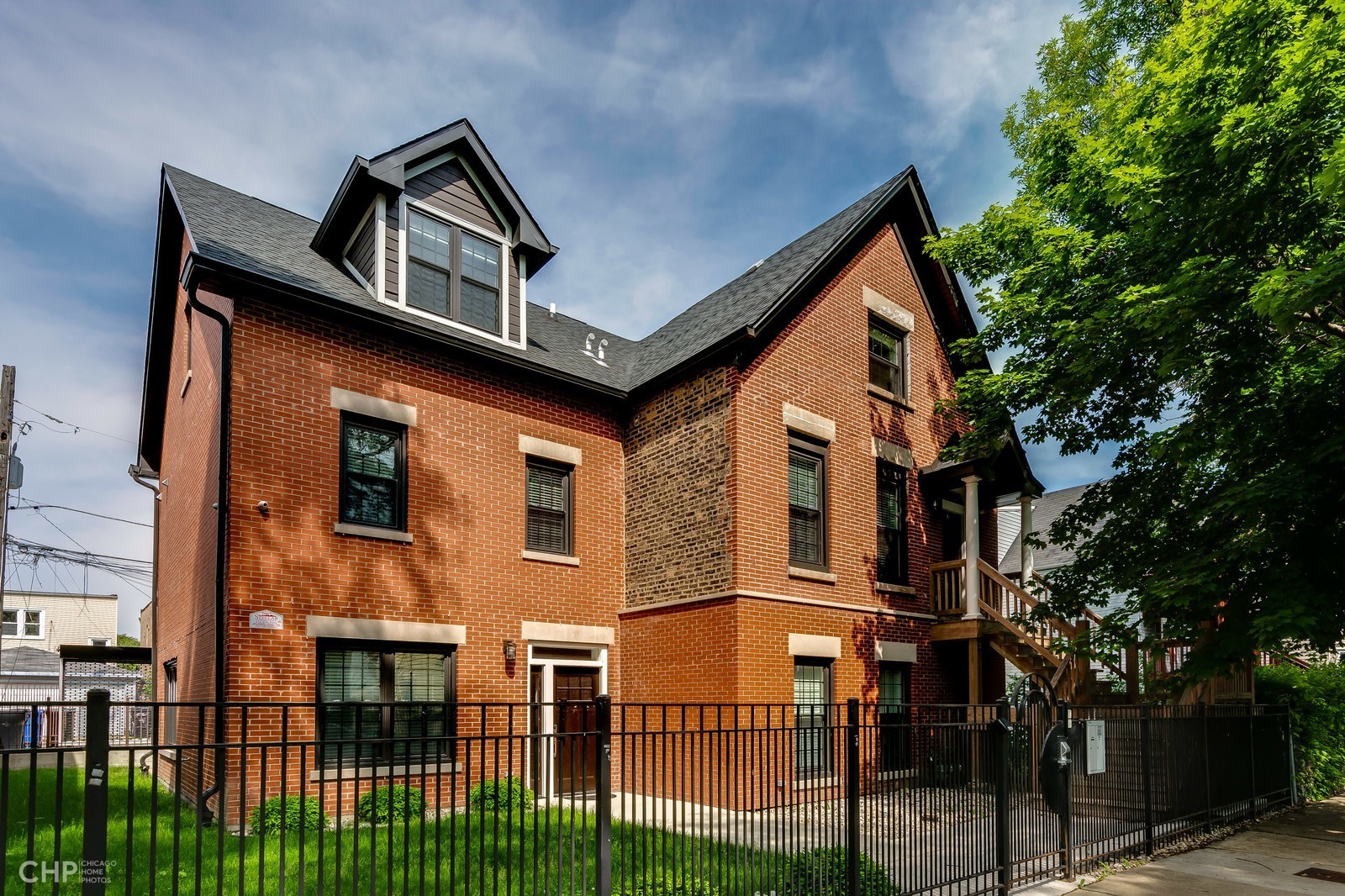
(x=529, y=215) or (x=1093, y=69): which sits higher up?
(x=1093, y=69)

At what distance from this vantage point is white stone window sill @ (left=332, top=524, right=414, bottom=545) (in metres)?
12.0

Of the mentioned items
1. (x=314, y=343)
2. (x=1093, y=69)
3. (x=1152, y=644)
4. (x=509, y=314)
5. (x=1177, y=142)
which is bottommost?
(x=1152, y=644)

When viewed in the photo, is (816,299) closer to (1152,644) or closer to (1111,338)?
(1111,338)

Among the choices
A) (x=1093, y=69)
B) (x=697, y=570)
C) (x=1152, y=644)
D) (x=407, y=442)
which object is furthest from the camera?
(x=1093, y=69)

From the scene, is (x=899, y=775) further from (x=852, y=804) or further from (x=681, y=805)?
(x=681, y=805)

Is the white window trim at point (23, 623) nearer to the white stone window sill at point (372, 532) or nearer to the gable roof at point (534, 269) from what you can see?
the gable roof at point (534, 269)

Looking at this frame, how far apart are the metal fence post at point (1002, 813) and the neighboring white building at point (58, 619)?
53992 millimetres

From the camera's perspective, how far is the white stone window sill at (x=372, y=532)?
12.0 metres

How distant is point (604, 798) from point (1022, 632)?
10816mm

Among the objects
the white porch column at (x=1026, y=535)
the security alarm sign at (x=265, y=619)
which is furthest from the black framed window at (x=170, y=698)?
the white porch column at (x=1026, y=535)

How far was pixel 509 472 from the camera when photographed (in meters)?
14.0

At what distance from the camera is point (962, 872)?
8156mm

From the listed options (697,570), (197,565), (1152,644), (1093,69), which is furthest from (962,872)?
(1093,69)

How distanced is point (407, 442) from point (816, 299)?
284 inches
